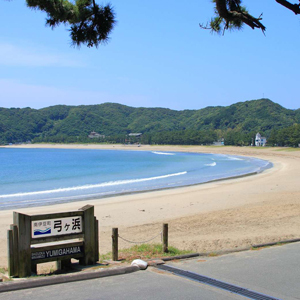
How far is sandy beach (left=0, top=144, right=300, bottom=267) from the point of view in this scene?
938cm

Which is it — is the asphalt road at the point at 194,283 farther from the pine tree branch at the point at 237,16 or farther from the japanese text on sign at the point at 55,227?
the pine tree branch at the point at 237,16

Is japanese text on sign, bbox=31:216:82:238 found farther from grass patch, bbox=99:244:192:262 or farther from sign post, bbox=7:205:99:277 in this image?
grass patch, bbox=99:244:192:262

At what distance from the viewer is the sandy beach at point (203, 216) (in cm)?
938

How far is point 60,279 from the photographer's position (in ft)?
17.0

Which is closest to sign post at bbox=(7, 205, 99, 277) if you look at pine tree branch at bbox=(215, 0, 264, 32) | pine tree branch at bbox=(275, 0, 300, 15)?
pine tree branch at bbox=(215, 0, 264, 32)

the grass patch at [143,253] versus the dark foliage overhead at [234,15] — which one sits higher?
the dark foliage overhead at [234,15]

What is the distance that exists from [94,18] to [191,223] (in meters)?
7.72

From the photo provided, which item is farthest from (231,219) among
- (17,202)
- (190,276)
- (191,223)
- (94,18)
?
(17,202)

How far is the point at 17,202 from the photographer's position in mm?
20375

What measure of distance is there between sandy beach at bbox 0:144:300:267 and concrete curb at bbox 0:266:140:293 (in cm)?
224

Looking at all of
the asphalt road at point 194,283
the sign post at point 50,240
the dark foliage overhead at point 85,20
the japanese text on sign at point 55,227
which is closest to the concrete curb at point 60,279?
the asphalt road at point 194,283

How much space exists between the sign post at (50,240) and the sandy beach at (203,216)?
243cm

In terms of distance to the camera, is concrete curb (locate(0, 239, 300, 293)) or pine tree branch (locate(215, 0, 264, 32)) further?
pine tree branch (locate(215, 0, 264, 32))

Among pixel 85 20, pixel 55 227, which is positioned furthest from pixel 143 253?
pixel 85 20
